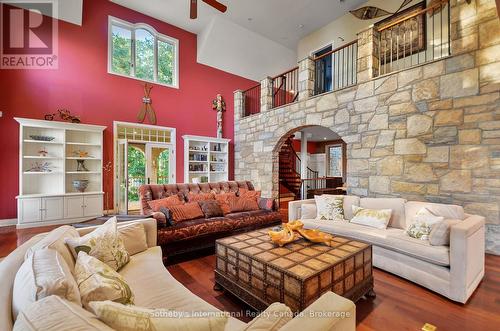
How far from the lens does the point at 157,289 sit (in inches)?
59.1

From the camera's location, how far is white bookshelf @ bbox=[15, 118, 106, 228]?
181 inches

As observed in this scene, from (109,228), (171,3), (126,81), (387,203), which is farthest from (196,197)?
(171,3)

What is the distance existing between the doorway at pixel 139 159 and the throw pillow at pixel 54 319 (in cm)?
535

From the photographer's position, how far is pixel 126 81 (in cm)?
595

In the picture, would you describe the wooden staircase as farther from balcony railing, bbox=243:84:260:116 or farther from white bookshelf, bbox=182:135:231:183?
white bookshelf, bbox=182:135:231:183

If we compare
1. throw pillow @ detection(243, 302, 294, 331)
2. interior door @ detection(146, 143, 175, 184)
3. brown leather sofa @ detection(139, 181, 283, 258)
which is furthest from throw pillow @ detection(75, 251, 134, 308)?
interior door @ detection(146, 143, 175, 184)

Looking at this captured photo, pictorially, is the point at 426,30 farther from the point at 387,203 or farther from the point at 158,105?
the point at 158,105

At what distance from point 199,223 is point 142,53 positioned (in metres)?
5.56

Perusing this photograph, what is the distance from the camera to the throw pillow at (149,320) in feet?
2.39

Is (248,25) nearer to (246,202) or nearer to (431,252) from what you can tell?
(246,202)

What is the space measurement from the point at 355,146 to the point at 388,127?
2.13ft

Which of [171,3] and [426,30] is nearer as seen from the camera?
[426,30]

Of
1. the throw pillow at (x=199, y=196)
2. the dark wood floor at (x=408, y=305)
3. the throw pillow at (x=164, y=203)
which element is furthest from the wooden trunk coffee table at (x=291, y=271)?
the throw pillow at (x=199, y=196)
